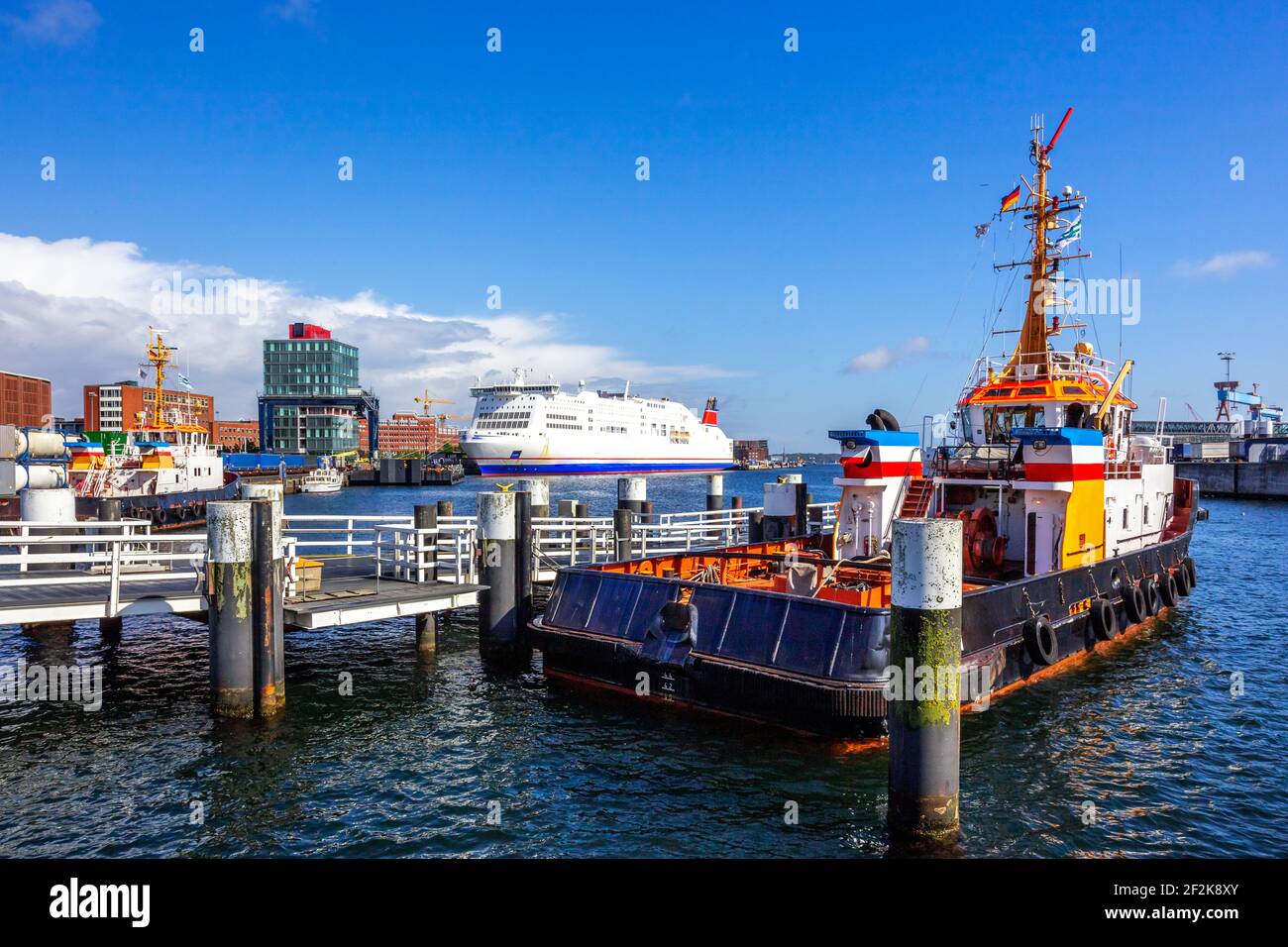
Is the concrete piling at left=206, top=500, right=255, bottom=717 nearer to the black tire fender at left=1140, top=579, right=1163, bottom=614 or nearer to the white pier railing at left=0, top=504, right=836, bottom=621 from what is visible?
the white pier railing at left=0, top=504, right=836, bottom=621

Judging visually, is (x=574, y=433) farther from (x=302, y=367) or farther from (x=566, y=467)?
(x=302, y=367)

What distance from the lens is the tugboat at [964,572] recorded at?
1187cm

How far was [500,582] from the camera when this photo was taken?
15445 mm

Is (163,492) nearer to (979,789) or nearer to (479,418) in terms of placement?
(979,789)

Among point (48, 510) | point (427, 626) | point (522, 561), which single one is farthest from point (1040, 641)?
point (48, 510)

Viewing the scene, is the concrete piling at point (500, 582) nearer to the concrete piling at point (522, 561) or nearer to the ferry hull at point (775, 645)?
the concrete piling at point (522, 561)

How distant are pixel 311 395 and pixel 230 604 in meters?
162

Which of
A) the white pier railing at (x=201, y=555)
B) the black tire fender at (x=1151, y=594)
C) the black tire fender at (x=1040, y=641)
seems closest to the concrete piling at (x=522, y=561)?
the white pier railing at (x=201, y=555)

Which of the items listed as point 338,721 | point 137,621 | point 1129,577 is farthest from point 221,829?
point 1129,577

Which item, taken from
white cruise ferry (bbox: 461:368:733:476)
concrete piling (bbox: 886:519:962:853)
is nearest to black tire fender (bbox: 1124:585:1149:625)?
concrete piling (bbox: 886:519:962:853)

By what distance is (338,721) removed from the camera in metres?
13.1

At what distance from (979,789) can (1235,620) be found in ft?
51.7

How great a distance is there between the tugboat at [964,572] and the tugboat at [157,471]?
3395cm
